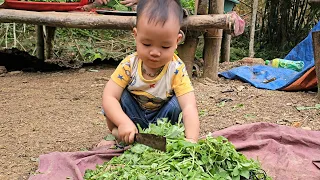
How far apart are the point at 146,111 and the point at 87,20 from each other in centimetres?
246

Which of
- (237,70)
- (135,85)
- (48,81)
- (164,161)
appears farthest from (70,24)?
(164,161)

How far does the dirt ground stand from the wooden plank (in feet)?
2.06

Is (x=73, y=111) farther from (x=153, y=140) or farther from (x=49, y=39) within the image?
(x=49, y=39)

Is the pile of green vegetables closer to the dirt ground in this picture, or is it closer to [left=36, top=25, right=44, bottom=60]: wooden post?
the dirt ground

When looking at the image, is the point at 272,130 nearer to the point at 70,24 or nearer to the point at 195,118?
the point at 195,118

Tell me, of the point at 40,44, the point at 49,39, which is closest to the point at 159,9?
the point at 49,39

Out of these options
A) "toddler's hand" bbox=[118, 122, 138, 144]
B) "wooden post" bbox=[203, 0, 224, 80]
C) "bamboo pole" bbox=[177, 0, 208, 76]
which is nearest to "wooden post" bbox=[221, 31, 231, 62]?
"wooden post" bbox=[203, 0, 224, 80]

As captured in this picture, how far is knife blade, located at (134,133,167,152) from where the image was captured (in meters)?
2.12

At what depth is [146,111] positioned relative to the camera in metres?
2.84

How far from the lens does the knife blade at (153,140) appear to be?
2123 millimetres

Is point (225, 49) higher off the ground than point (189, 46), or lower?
lower

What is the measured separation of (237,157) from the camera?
6.97ft

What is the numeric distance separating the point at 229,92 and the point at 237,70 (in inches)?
33.1

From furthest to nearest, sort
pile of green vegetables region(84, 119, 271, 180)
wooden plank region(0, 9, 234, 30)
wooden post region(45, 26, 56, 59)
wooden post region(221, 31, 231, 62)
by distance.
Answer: wooden post region(45, 26, 56, 59), wooden post region(221, 31, 231, 62), wooden plank region(0, 9, 234, 30), pile of green vegetables region(84, 119, 271, 180)
